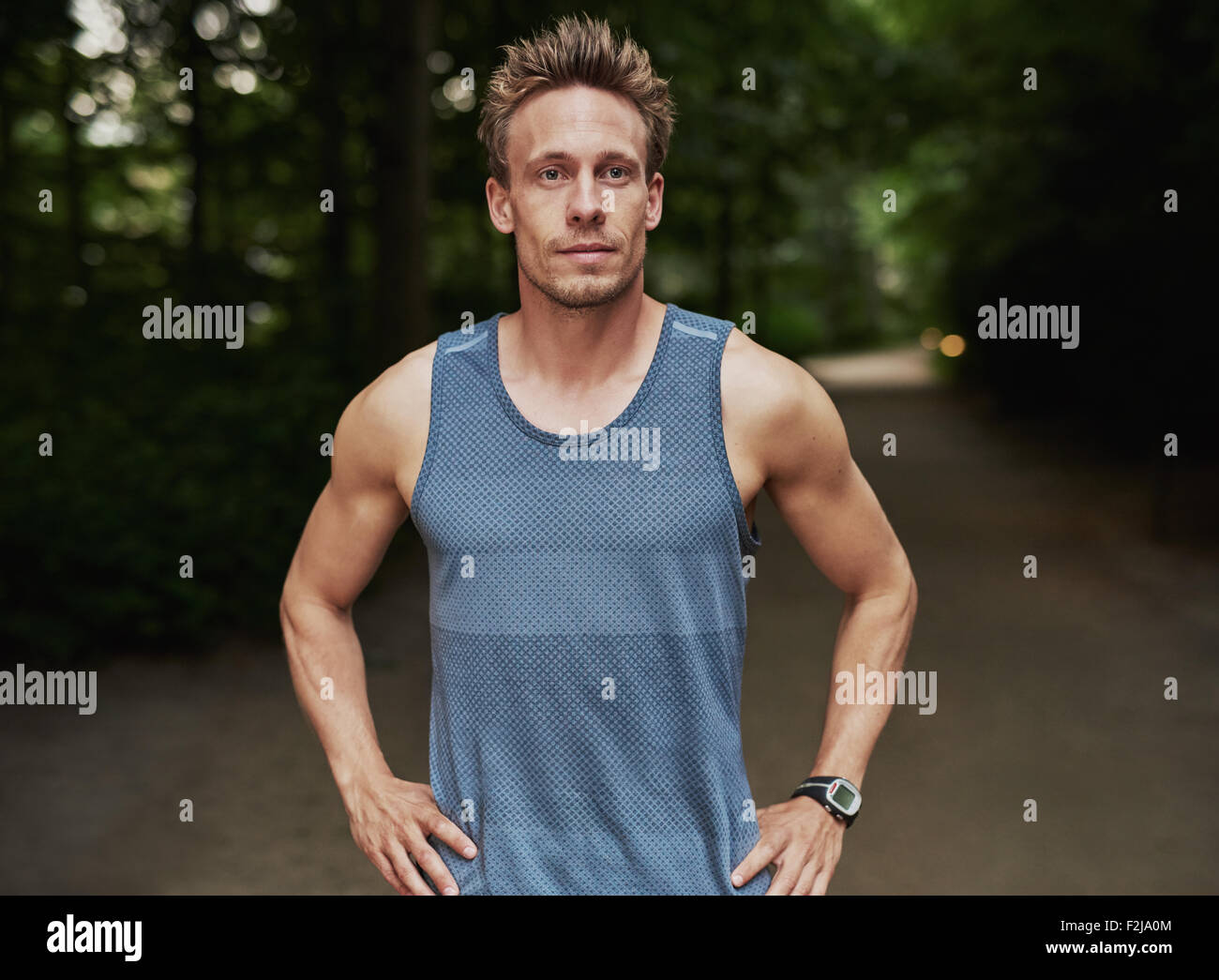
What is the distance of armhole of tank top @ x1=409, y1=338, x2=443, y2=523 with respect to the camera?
2.28 meters

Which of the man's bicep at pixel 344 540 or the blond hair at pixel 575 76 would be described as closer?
the blond hair at pixel 575 76

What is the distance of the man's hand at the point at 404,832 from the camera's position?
229 centimetres

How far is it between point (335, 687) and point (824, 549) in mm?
995

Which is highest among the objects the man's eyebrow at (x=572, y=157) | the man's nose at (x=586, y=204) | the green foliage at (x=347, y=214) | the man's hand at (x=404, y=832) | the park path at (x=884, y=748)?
the green foliage at (x=347, y=214)

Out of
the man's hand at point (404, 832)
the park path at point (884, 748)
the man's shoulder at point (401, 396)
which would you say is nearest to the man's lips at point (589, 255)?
the man's shoulder at point (401, 396)

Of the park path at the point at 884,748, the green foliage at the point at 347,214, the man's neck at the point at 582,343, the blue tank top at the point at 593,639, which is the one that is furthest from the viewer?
the green foliage at the point at 347,214

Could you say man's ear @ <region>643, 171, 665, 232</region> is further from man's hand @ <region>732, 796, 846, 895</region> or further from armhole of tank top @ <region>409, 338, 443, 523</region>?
man's hand @ <region>732, 796, 846, 895</region>

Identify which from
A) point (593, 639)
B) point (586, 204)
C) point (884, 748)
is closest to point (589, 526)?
point (593, 639)

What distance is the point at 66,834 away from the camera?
5801mm

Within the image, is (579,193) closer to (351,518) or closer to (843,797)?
(351,518)

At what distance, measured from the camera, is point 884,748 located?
22.8 ft

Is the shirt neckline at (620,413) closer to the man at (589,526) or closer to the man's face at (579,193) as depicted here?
the man at (589,526)

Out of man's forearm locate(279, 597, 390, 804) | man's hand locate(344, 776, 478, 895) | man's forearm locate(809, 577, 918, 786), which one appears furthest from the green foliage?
man's forearm locate(809, 577, 918, 786)

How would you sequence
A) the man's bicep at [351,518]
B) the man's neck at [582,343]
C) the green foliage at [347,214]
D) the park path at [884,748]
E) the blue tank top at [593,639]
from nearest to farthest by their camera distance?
the blue tank top at [593,639] < the man's neck at [582,343] < the man's bicep at [351,518] < the park path at [884,748] < the green foliage at [347,214]
